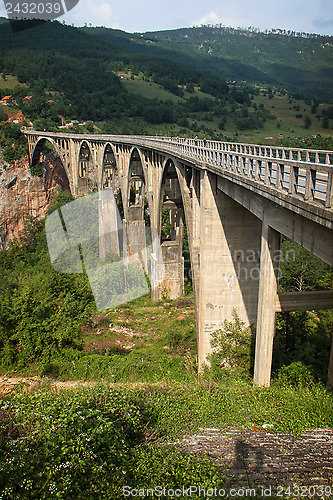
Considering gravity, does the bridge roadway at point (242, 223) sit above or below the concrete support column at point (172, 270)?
above

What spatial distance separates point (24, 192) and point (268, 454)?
5674cm

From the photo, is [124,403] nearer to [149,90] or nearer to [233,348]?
[233,348]

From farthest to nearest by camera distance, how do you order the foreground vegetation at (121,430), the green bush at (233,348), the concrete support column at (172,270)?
the concrete support column at (172,270), the green bush at (233,348), the foreground vegetation at (121,430)

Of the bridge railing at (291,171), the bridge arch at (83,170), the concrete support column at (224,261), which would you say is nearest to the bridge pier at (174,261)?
the bridge railing at (291,171)

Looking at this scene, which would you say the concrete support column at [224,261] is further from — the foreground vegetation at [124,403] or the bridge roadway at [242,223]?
the foreground vegetation at [124,403]

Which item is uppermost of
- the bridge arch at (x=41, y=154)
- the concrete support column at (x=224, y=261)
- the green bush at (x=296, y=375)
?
the bridge arch at (x=41, y=154)

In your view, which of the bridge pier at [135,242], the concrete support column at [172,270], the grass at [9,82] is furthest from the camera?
the grass at [9,82]

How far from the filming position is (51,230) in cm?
4684

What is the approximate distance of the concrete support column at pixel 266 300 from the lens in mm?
10289

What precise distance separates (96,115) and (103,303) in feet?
200

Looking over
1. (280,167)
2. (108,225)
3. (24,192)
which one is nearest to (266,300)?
(280,167)

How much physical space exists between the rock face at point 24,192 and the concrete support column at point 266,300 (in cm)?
4986

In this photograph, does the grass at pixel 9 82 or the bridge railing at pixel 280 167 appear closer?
the bridge railing at pixel 280 167
